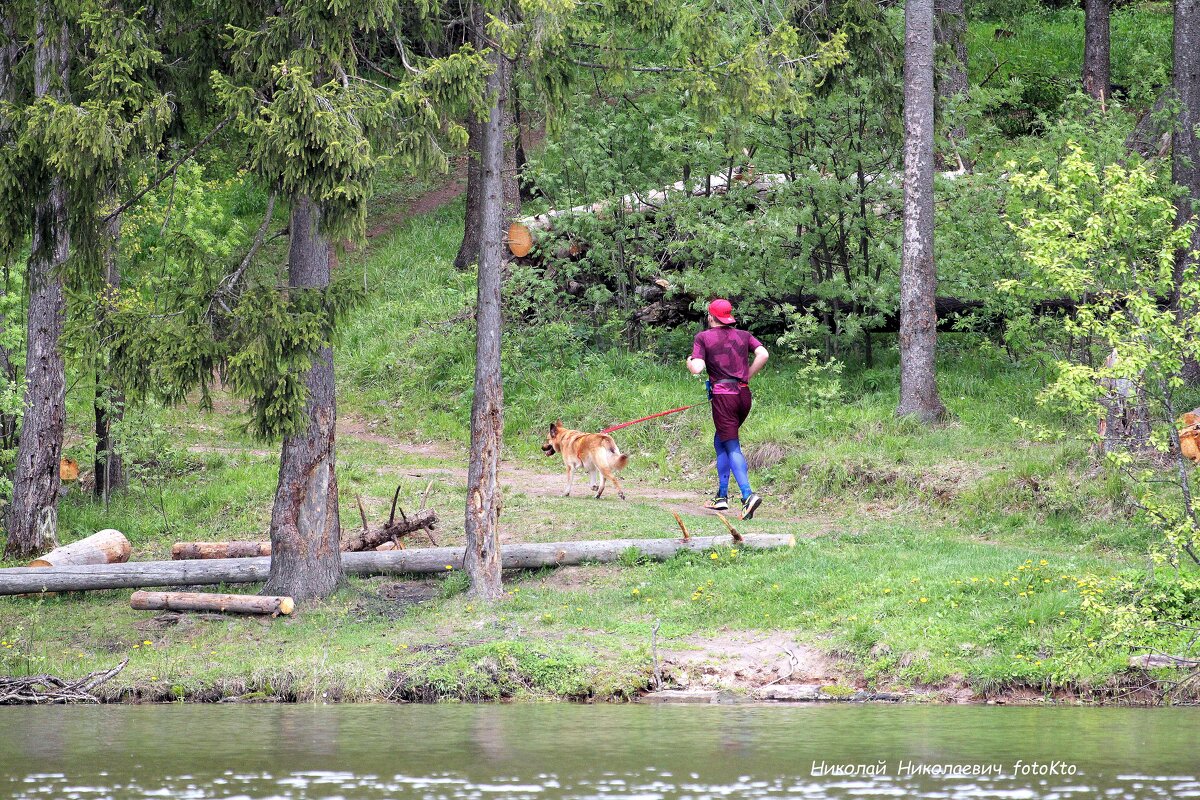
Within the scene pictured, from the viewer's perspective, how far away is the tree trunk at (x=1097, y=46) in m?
29.3

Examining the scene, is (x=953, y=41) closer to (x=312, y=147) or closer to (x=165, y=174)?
(x=312, y=147)

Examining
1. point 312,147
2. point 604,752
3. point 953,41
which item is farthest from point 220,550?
point 953,41

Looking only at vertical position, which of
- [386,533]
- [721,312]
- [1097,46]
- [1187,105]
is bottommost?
[386,533]

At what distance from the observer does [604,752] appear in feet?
29.2

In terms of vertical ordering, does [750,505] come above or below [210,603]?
above

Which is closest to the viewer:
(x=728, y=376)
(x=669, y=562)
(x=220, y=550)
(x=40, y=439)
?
(x=669, y=562)

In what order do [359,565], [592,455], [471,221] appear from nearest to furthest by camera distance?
[359,565], [592,455], [471,221]

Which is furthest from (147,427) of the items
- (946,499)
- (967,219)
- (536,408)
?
(967,219)

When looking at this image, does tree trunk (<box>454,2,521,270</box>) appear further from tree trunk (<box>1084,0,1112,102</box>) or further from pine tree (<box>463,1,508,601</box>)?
tree trunk (<box>1084,0,1112,102</box>)

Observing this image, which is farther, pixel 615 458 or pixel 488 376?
pixel 615 458

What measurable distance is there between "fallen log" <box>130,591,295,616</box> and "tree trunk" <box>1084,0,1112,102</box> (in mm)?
22695

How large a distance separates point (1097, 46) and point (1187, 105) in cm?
1101

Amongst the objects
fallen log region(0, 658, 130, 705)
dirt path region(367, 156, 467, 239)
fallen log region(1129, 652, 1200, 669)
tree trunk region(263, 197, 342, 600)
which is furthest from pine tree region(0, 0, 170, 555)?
dirt path region(367, 156, 467, 239)

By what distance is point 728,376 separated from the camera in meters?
14.6
